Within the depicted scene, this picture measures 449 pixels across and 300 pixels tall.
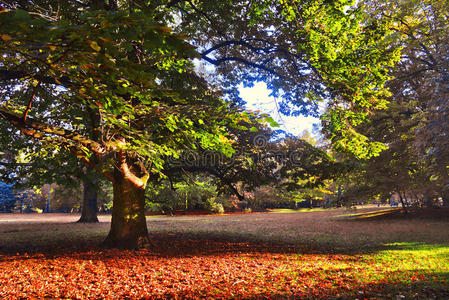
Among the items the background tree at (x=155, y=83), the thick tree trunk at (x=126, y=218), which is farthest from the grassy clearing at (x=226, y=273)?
the background tree at (x=155, y=83)

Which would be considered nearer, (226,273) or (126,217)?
(226,273)

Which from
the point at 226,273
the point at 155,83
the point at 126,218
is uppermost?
the point at 155,83

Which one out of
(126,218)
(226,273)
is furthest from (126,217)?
(226,273)

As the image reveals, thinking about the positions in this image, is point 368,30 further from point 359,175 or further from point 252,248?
point 359,175

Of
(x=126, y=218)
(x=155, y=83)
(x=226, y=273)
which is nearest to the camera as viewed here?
(x=155, y=83)

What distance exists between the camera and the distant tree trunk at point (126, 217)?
23.4ft

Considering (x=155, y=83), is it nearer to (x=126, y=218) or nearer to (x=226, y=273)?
(x=226, y=273)

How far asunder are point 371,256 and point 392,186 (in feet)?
44.4

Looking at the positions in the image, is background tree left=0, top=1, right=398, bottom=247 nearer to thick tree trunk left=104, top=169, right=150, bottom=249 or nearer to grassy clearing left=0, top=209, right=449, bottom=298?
thick tree trunk left=104, top=169, right=150, bottom=249

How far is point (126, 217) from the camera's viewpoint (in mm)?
7227

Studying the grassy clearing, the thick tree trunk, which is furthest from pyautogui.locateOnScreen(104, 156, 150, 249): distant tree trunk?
the grassy clearing

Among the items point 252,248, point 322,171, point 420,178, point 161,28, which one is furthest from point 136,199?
point 420,178

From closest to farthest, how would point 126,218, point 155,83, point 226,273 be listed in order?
1. point 155,83
2. point 226,273
3. point 126,218

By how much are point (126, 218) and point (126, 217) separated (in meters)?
0.03
